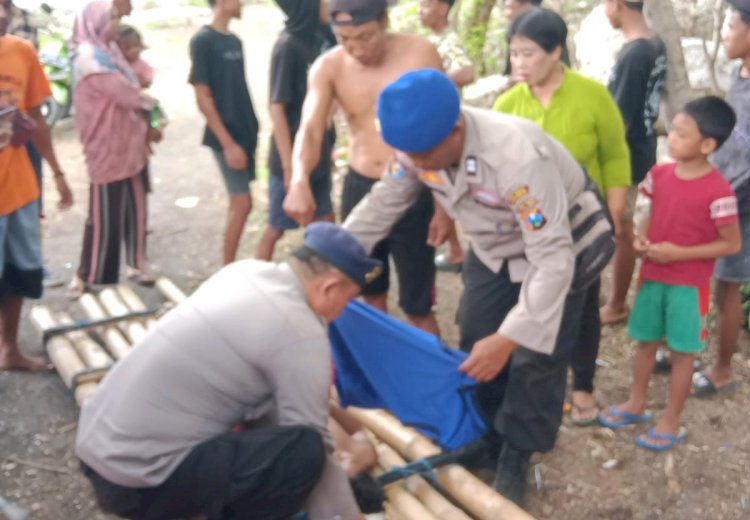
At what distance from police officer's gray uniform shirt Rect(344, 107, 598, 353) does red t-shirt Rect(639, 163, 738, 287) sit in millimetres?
712

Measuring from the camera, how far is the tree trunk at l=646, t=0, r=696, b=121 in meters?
4.26

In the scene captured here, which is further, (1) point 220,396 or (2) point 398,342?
(2) point 398,342

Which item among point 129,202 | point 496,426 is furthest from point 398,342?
point 129,202

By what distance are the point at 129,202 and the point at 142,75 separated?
828mm

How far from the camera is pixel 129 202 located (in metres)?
5.20

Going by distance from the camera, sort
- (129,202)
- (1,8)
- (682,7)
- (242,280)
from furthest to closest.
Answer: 1. (682,7)
2. (129,202)
3. (1,8)
4. (242,280)

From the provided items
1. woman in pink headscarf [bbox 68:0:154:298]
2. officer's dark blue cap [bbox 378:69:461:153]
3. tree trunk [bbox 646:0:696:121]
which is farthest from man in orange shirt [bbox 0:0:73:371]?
tree trunk [bbox 646:0:696:121]

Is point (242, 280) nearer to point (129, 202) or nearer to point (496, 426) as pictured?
point (496, 426)

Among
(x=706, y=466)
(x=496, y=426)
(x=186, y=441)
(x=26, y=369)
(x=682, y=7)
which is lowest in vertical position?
(x=26, y=369)

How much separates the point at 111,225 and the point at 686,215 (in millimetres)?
3294

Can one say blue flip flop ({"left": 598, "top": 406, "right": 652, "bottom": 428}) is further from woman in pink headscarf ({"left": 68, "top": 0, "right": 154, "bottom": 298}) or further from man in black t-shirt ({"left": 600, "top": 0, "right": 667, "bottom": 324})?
woman in pink headscarf ({"left": 68, "top": 0, "right": 154, "bottom": 298})

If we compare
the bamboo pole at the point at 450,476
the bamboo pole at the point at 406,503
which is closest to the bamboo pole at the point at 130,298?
the bamboo pole at the point at 450,476

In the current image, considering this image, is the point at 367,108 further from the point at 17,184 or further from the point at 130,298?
the point at 130,298

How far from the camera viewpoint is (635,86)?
4203mm
